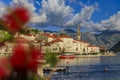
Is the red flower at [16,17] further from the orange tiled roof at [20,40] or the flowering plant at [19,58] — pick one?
the orange tiled roof at [20,40]

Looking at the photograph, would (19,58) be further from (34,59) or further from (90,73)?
(90,73)

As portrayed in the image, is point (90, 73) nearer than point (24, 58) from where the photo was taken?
No

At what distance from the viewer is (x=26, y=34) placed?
7.63 feet

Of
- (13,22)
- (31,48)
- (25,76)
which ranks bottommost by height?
(25,76)

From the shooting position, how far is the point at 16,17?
2078 mm

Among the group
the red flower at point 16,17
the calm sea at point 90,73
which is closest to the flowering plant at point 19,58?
the red flower at point 16,17

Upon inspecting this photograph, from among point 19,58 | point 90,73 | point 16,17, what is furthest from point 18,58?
point 90,73

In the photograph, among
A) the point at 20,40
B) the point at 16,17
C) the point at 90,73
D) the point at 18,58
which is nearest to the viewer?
the point at 18,58

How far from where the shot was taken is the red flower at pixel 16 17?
205 cm

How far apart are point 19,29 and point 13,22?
0.30ft

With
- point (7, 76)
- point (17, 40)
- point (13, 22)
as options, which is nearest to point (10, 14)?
point (13, 22)

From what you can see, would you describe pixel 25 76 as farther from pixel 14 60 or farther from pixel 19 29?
pixel 19 29

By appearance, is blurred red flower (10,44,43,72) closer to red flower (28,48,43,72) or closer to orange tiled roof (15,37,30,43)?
red flower (28,48,43,72)

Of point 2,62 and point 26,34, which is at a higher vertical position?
point 26,34
